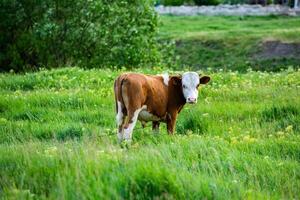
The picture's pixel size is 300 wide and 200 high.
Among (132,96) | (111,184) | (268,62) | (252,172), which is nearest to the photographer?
(111,184)

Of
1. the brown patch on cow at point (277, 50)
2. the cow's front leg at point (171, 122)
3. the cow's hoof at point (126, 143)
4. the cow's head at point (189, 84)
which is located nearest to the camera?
the cow's hoof at point (126, 143)

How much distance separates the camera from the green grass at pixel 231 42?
44.8m

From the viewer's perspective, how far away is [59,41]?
1168 inches

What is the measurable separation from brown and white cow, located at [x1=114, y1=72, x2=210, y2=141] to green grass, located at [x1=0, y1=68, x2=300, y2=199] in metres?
0.35

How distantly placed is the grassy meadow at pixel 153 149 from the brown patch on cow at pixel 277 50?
29939 mm

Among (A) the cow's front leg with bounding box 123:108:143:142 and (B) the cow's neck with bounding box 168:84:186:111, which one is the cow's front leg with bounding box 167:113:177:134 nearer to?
(B) the cow's neck with bounding box 168:84:186:111

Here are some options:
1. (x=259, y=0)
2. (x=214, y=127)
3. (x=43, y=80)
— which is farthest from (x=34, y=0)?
(x=259, y=0)

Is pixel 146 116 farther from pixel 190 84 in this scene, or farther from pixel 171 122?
pixel 190 84

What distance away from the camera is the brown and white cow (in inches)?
375

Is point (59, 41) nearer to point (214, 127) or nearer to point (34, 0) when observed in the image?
point (34, 0)

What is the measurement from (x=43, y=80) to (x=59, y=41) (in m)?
12.6

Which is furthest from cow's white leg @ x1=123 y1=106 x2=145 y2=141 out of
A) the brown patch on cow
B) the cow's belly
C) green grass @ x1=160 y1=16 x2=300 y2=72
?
the brown patch on cow

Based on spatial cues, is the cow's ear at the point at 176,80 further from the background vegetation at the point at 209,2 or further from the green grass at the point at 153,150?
the background vegetation at the point at 209,2

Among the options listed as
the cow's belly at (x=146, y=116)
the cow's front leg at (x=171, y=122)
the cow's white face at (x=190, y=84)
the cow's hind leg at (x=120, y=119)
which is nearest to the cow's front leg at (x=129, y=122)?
the cow's hind leg at (x=120, y=119)
